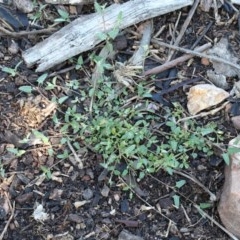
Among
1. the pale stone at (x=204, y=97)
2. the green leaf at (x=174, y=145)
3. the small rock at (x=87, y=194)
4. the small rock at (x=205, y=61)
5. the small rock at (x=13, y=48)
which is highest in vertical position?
the small rock at (x=13, y=48)

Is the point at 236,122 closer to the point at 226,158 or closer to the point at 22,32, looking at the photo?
the point at 226,158

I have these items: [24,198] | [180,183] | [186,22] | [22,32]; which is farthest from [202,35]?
[24,198]

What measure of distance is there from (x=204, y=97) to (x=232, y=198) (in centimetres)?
42

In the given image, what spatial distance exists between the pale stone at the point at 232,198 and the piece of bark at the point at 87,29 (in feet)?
2.08

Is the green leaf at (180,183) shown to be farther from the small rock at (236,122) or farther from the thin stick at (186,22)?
the thin stick at (186,22)

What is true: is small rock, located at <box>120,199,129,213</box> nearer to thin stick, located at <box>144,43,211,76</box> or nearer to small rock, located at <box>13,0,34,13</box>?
thin stick, located at <box>144,43,211,76</box>

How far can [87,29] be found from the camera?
252cm

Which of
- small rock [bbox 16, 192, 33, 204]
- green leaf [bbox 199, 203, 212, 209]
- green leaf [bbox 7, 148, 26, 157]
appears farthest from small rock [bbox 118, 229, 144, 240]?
green leaf [bbox 7, 148, 26, 157]

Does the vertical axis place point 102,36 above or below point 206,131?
above

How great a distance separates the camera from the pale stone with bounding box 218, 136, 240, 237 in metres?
2.31

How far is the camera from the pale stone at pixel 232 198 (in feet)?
7.57

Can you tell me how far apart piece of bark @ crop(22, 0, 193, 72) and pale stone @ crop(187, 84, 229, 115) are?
36 cm

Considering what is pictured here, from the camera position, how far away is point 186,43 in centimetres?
262

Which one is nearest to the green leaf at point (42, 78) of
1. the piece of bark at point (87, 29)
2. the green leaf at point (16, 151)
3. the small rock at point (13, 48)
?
the piece of bark at point (87, 29)
